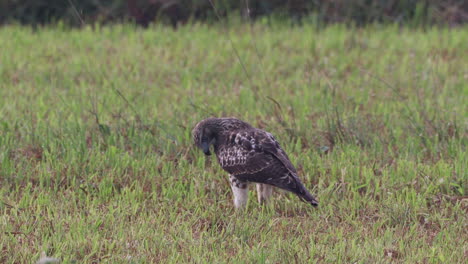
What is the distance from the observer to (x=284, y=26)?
12039 millimetres

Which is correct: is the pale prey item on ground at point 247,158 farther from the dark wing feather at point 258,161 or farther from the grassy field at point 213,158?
the grassy field at point 213,158

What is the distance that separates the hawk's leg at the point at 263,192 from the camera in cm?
626

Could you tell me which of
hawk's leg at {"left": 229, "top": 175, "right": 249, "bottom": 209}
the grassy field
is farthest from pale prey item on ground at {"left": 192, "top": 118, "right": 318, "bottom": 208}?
the grassy field

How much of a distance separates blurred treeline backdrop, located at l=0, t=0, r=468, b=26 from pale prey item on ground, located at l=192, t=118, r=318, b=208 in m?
6.10

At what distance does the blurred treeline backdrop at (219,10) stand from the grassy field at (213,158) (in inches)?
27.1

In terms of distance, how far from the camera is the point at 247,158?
19.9 ft

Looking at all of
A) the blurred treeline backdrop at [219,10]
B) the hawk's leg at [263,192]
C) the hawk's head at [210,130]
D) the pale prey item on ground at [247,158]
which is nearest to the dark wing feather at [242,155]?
the pale prey item on ground at [247,158]

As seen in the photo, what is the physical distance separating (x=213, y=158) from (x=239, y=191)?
3.39 ft

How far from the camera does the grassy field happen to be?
5555mm

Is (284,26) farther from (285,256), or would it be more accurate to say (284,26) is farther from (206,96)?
(285,256)

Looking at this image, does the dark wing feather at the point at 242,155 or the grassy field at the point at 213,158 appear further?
the dark wing feather at the point at 242,155

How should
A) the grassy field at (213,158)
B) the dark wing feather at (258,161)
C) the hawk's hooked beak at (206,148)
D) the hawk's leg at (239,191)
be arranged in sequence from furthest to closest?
the hawk's hooked beak at (206,148), the hawk's leg at (239,191), the dark wing feather at (258,161), the grassy field at (213,158)

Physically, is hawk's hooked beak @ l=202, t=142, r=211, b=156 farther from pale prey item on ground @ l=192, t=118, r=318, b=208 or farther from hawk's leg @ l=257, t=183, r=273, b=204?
hawk's leg @ l=257, t=183, r=273, b=204

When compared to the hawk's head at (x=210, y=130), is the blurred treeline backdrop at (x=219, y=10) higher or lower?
lower
